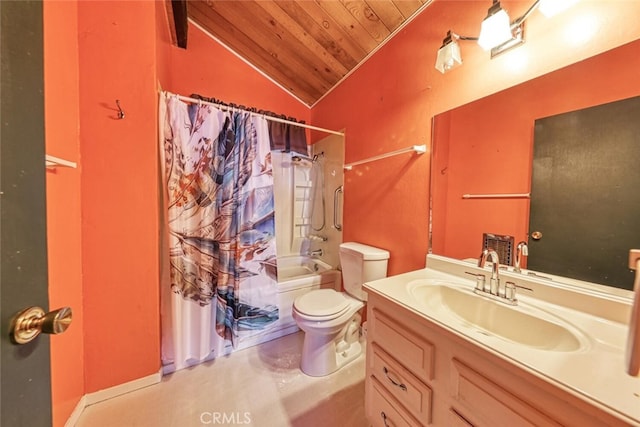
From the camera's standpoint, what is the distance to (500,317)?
35.7 inches

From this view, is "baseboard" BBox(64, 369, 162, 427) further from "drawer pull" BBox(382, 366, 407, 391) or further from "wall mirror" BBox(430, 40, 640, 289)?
"wall mirror" BBox(430, 40, 640, 289)

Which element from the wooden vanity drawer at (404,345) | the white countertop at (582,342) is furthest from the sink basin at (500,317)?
the wooden vanity drawer at (404,345)

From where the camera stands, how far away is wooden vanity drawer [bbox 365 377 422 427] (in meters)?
0.89

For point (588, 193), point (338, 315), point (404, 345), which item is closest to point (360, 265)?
point (338, 315)

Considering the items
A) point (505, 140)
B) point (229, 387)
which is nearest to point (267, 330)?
point (229, 387)

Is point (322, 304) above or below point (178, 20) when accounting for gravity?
below

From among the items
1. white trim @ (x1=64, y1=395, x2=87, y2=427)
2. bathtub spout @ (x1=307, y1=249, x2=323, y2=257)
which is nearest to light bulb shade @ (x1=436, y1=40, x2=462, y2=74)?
bathtub spout @ (x1=307, y1=249, x2=323, y2=257)

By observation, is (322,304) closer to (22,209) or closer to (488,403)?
(488,403)

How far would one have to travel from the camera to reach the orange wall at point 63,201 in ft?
3.19

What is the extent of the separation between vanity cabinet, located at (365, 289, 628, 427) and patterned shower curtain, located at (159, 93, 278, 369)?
974 millimetres

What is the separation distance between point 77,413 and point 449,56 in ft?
9.11

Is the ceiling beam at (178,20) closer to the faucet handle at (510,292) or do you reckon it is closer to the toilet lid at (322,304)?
the toilet lid at (322,304)

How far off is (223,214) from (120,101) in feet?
2.82

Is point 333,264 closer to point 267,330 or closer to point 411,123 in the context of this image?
point 267,330
